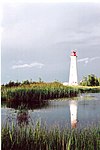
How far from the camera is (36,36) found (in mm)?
2398

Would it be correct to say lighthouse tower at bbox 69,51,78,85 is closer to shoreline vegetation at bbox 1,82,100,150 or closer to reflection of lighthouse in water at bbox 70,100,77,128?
shoreline vegetation at bbox 1,82,100,150

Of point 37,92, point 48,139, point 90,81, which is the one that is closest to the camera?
point 48,139

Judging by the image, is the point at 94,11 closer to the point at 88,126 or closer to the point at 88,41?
the point at 88,41

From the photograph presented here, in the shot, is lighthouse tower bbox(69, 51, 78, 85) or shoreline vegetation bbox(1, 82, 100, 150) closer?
shoreline vegetation bbox(1, 82, 100, 150)

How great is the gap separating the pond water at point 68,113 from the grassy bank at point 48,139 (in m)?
0.10

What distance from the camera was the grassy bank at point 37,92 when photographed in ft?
8.31

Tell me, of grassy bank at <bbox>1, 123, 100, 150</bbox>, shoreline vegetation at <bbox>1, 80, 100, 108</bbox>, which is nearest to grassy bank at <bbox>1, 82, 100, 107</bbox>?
shoreline vegetation at <bbox>1, 80, 100, 108</bbox>

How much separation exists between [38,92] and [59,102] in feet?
0.47

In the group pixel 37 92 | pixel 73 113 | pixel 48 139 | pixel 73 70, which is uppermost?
pixel 73 70

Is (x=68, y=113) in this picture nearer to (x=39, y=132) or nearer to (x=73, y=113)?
(x=73, y=113)

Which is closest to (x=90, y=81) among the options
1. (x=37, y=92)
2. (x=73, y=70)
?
(x=73, y=70)

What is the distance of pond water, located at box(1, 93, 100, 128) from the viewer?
247cm

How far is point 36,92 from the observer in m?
2.70

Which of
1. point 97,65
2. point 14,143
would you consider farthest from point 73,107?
point 14,143
